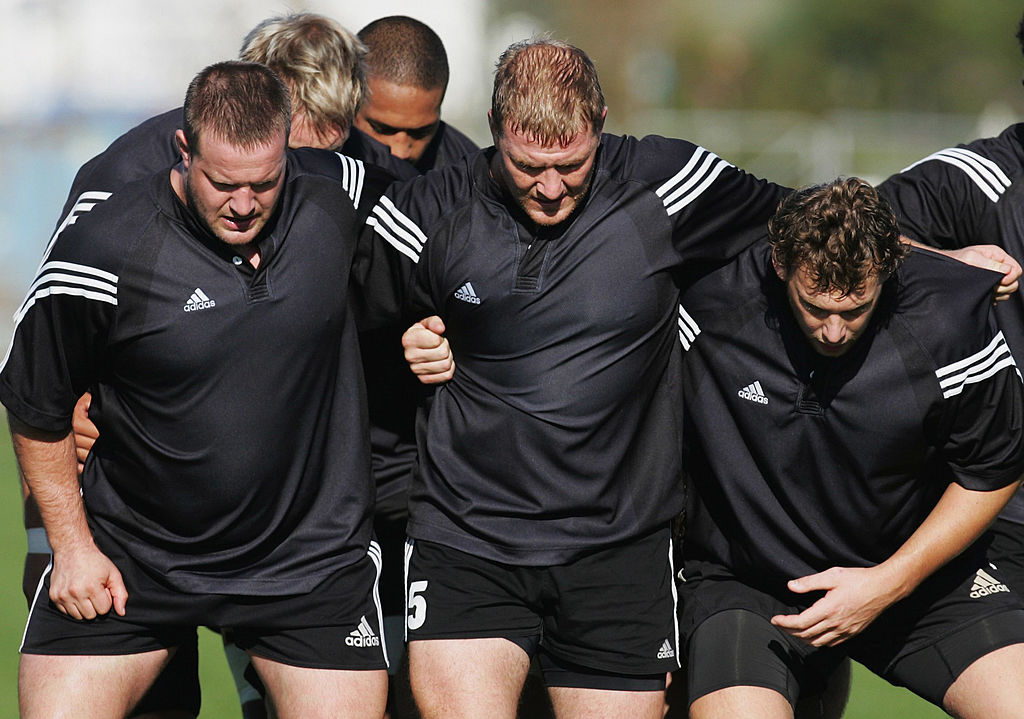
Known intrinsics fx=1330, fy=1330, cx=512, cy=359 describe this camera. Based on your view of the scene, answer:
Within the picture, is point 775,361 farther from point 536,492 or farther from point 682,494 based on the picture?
point 536,492

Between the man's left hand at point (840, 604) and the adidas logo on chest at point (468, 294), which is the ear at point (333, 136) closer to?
the adidas logo on chest at point (468, 294)

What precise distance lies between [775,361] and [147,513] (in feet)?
6.62

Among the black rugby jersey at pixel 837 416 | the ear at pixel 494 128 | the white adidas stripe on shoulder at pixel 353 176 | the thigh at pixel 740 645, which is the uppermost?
the ear at pixel 494 128

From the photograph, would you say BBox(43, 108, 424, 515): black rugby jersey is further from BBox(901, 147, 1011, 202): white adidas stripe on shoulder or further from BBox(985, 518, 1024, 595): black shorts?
BBox(985, 518, 1024, 595): black shorts

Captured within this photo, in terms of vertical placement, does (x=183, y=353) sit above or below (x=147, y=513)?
above

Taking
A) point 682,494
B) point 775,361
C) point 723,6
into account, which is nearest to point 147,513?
→ point 682,494

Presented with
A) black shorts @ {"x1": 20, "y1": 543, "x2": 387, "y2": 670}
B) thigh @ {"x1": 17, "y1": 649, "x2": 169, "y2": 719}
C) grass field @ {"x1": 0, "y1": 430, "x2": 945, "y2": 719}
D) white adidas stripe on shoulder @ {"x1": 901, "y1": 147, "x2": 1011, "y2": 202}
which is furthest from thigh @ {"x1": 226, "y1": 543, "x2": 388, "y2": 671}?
grass field @ {"x1": 0, "y1": 430, "x2": 945, "y2": 719}

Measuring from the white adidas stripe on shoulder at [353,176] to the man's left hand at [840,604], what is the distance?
1852mm

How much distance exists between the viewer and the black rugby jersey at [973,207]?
4594mm

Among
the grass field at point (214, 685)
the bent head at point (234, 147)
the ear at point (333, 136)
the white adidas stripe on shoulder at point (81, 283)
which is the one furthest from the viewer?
the grass field at point (214, 685)

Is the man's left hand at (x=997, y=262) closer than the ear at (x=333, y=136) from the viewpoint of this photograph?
Yes

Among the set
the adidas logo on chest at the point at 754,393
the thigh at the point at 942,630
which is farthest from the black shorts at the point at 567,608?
the thigh at the point at 942,630

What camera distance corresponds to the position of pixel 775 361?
165 inches

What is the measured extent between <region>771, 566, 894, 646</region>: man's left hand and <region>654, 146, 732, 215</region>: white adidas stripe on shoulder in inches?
49.0
